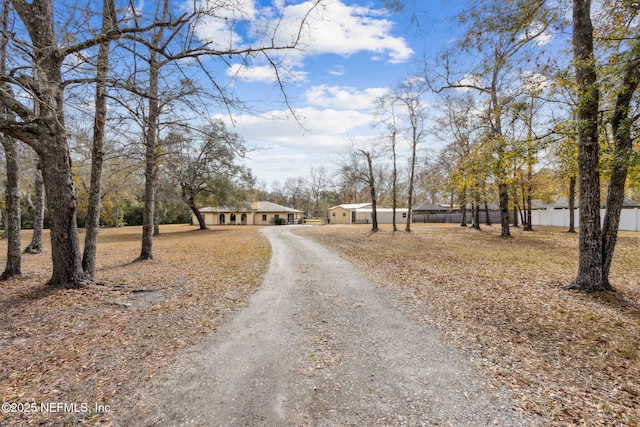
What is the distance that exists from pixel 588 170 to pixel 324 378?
6.58 metres

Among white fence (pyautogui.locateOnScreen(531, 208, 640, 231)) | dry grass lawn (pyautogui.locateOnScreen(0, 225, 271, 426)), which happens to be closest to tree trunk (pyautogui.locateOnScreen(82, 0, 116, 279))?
dry grass lawn (pyautogui.locateOnScreen(0, 225, 271, 426))

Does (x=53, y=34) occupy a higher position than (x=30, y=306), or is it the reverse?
(x=53, y=34)

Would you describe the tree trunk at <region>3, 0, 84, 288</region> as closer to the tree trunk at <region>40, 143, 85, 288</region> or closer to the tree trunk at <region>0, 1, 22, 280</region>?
the tree trunk at <region>40, 143, 85, 288</region>

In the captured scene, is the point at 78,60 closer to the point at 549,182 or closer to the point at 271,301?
the point at 271,301

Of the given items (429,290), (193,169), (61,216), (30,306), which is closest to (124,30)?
(61,216)

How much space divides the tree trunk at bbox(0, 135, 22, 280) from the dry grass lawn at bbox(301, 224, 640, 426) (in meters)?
9.00

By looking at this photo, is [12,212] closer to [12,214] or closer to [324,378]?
[12,214]

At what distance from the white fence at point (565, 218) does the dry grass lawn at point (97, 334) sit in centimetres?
2748

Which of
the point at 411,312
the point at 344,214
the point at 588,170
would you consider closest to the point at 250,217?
the point at 344,214

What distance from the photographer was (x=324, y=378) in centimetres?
307

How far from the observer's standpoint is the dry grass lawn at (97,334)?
275 centimetres

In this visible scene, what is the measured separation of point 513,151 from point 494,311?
12.9 ft

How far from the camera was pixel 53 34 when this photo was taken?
5.17 metres

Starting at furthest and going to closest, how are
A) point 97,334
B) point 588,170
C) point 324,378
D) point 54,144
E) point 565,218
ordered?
point 565,218 → point 588,170 → point 54,144 → point 97,334 → point 324,378
